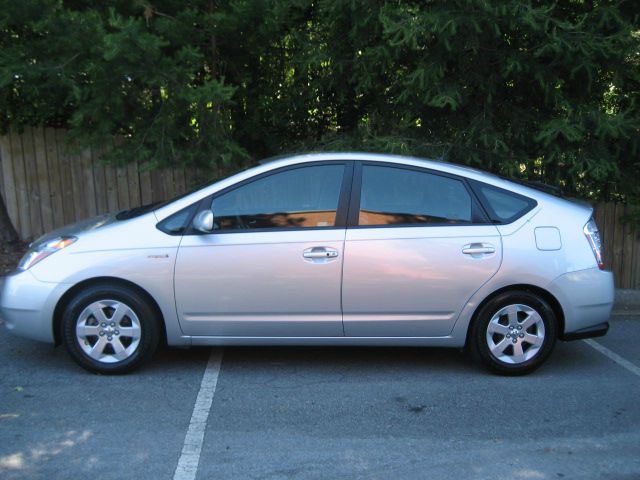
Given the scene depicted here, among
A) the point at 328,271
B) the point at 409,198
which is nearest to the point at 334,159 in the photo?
the point at 409,198

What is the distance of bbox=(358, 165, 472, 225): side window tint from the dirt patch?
16.1 ft

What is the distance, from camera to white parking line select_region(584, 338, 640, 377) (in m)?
5.19

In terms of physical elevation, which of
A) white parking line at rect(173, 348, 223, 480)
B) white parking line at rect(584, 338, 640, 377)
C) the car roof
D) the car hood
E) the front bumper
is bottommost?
white parking line at rect(584, 338, 640, 377)

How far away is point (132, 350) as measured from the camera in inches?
189

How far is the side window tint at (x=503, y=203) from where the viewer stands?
15.9ft

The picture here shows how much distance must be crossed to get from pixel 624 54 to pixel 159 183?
5.61 metres

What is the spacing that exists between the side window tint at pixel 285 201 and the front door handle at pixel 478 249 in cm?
99

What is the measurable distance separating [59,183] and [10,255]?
1.11 metres

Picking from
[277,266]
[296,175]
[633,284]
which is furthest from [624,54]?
[277,266]

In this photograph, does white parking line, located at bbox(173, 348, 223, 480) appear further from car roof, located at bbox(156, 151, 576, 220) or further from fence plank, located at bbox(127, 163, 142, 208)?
fence plank, located at bbox(127, 163, 142, 208)

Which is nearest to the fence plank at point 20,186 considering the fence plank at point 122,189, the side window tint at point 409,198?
the fence plank at point 122,189

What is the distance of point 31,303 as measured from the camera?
15.4 feet

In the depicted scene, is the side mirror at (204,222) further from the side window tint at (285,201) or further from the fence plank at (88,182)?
the fence plank at (88,182)

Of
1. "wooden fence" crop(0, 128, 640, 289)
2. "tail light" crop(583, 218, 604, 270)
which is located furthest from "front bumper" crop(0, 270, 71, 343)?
"tail light" crop(583, 218, 604, 270)
